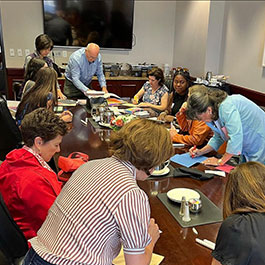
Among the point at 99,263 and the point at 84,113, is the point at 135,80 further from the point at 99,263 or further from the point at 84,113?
the point at 99,263

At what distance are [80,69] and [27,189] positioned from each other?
301 cm

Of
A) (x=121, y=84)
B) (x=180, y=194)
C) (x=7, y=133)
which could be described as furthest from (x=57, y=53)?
(x=180, y=194)

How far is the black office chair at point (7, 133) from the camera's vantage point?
2.40 m

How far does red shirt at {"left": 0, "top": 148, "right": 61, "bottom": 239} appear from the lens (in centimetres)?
125

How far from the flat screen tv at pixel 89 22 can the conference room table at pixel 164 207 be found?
3.14 meters

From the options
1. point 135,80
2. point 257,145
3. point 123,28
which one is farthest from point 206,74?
point 257,145

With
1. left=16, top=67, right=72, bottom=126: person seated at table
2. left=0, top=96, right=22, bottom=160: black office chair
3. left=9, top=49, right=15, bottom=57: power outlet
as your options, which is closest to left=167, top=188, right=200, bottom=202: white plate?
left=16, top=67, right=72, bottom=126: person seated at table

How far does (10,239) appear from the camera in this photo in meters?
1.13

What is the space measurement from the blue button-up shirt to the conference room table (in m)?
1.41

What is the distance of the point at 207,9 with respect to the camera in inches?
184

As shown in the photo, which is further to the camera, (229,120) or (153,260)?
(229,120)

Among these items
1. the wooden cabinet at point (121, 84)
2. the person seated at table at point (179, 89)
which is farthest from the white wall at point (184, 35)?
the person seated at table at point (179, 89)

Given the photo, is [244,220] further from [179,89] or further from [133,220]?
[179,89]

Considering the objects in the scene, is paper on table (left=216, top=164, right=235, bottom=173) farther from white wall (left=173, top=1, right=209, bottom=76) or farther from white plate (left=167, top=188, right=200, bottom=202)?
white wall (left=173, top=1, right=209, bottom=76)
